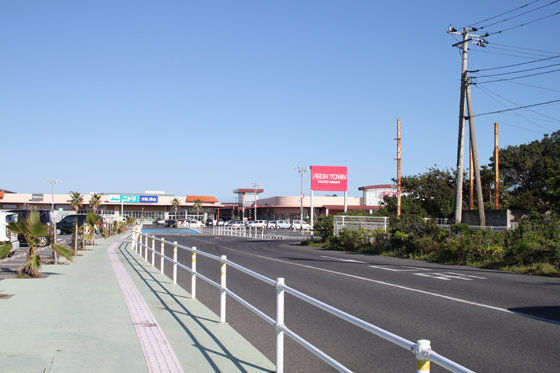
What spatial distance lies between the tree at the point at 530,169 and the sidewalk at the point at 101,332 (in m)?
32.8

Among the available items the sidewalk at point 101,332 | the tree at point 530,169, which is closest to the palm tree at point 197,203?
the tree at point 530,169

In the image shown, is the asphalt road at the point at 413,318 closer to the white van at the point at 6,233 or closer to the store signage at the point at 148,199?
the white van at the point at 6,233

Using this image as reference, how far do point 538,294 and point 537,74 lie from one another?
49.7 feet

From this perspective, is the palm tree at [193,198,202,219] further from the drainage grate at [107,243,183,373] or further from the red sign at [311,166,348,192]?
the drainage grate at [107,243,183,373]

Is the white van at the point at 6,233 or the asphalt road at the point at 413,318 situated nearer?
the asphalt road at the point at 413,318

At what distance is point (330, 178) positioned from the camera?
41.9 m

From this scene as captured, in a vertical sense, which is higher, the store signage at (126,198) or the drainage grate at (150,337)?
the store signage at (126,198)

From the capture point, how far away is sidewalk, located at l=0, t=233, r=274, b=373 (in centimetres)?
500

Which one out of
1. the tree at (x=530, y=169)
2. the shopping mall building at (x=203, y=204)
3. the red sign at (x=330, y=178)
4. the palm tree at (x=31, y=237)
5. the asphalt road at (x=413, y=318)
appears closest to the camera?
the asphalt road at (x=413, y=318)

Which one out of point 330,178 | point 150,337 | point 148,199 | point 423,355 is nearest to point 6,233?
point 150,337

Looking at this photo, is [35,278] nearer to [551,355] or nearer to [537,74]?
[551,355]

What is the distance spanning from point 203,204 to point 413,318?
9534 cm

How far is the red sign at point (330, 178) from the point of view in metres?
41.5

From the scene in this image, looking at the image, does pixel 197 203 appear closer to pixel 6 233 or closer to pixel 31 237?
pixel 6 233
